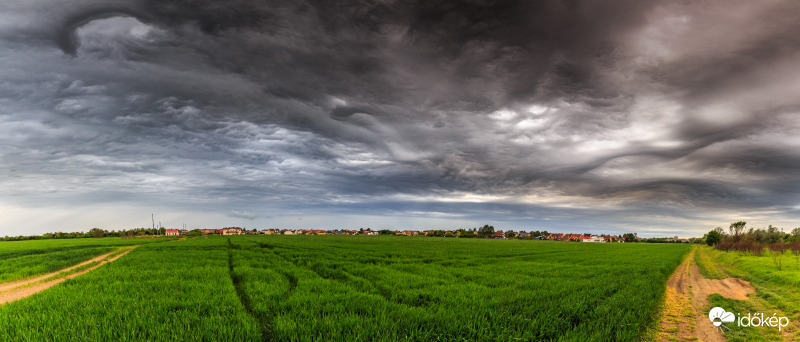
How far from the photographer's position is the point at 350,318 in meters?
8.61

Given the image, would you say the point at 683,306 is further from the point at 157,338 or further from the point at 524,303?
the point at 157,338

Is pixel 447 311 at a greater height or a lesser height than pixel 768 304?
greater

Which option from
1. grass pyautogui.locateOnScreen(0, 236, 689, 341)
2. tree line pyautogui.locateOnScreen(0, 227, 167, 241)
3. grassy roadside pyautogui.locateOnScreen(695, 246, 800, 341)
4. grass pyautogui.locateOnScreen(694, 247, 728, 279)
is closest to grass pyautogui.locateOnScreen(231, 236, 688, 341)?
A: grass pyautogui.locateOnScreen(0, 236, 689, 341)

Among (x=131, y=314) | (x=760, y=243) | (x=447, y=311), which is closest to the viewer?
(x=131, y=314)

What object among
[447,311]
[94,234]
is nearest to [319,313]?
[447,311]

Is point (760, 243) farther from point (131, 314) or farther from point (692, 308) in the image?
point (131, 314)

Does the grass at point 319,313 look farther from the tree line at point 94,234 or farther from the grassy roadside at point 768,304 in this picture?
the tree line at point 94,234

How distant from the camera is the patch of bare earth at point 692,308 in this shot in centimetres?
1012

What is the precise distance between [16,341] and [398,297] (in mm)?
10037

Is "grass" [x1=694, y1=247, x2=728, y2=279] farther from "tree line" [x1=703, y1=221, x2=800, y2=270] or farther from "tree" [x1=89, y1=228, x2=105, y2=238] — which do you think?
"tree" [x1=89, y1=228, x2=105, y2=238]

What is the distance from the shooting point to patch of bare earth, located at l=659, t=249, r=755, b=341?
10.1 m

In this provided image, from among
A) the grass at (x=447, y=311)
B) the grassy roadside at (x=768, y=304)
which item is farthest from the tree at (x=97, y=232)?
the grassy roadside at (x=768, y=304)

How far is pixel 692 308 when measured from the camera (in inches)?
547

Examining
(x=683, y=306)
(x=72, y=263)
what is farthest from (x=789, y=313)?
(x=72, y=263)
